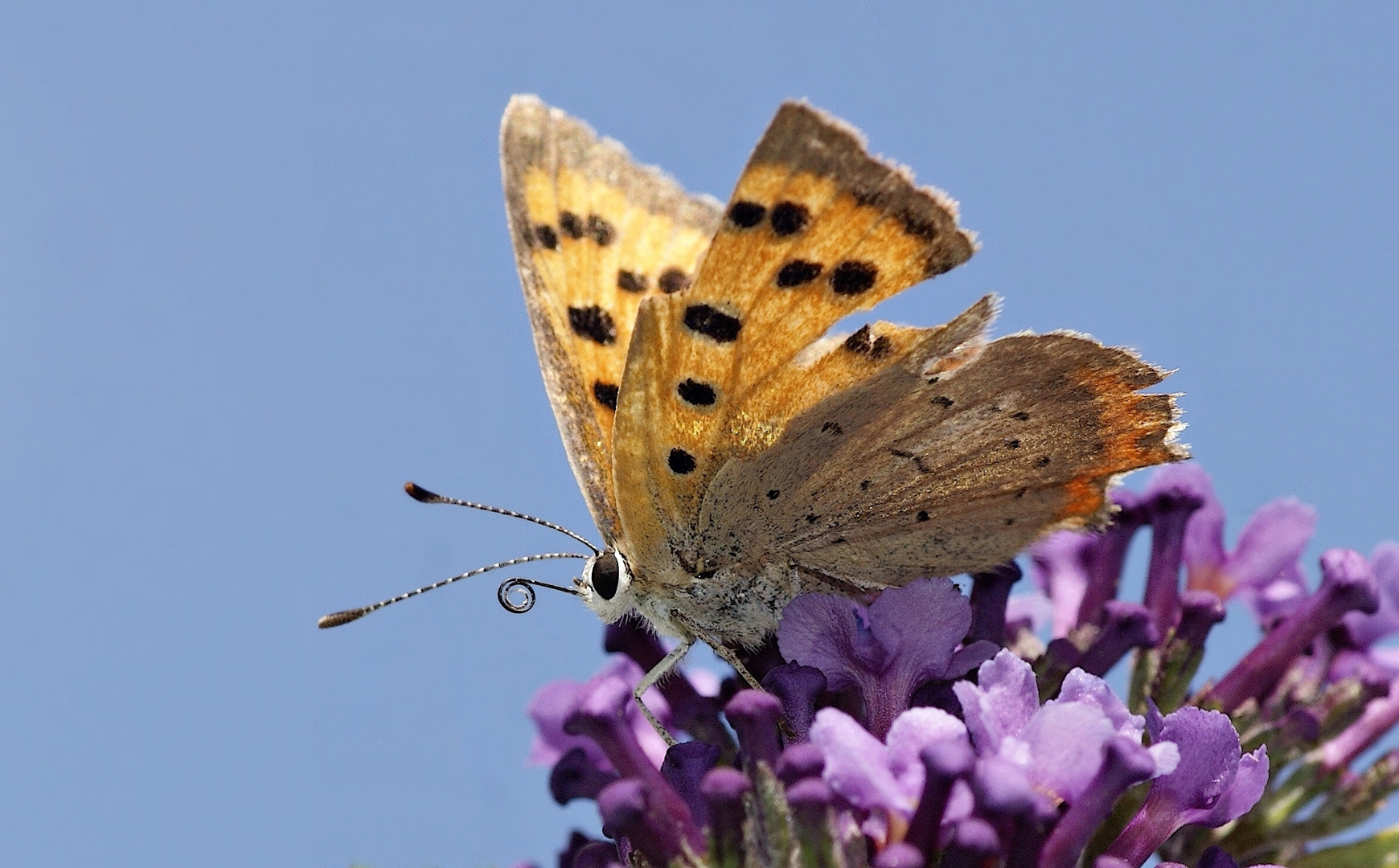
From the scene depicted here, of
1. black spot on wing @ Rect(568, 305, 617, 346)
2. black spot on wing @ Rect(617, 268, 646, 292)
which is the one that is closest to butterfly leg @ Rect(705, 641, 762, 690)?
black spot on wing @ Rect(568, 305, 617, 346)

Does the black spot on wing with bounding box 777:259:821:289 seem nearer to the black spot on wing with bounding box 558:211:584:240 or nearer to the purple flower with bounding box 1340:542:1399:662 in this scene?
the black spot on wing with bounding box 558:211:584:240

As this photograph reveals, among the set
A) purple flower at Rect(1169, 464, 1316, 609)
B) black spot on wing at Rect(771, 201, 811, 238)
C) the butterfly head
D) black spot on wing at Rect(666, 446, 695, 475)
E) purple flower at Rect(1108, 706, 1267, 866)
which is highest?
black spot on wing at Rect(771, 201, 811, 238)

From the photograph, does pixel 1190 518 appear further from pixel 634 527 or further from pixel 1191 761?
pixel 634 527

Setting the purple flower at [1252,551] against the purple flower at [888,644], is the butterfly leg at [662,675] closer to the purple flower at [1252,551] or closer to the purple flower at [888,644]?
the purple flower at [888,644]

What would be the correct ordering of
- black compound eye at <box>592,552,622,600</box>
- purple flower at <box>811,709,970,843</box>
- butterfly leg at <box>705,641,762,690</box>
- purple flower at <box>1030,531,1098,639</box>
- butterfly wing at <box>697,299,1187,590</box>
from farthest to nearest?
purple flower at <box>1030,531,1098,639</box>, black compound eye at <box>592,552,622,600</box>, butterfly leg at <box>705,641,762,690</box>, butterfly wing at <box>697,299,1187,590</box>, purple flower at <box>811,709,970,843</box>

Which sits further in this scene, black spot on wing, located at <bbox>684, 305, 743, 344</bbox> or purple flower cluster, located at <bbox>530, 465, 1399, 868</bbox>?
black spot on wing, located at <bbox>684, 305, 743, 344</bbox>

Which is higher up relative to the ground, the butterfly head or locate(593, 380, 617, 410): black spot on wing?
locate(593, 380, 617, 410): black spot on wing

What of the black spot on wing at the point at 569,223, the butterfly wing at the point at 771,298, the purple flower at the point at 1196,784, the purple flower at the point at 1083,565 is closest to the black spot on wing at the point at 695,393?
the butterfly wing at the point at 771,298

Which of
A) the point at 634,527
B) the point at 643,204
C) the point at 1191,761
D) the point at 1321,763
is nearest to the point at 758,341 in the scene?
the point at 634,527

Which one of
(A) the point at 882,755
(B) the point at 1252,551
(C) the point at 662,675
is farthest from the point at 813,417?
(B) the point at 1252,551
